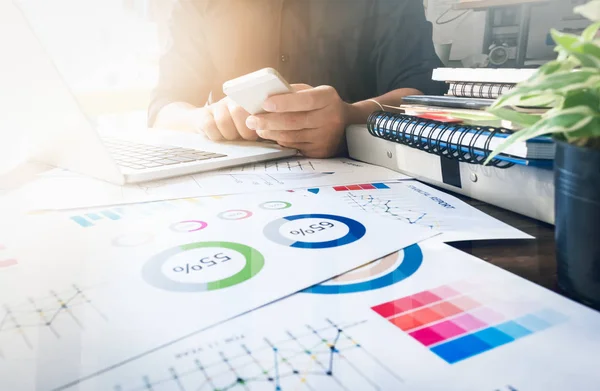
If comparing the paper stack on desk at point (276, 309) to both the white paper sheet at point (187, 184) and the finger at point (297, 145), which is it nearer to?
the white paper sheet at point (187, 184)

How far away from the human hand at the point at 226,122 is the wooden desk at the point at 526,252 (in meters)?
0.43

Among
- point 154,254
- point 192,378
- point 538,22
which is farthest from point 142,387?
point 538,22

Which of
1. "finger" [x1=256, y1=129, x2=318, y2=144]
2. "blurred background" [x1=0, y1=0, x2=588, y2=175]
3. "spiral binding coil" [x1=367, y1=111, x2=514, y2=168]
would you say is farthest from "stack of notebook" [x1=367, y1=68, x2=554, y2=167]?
"blurred background" [x1=0, y1=0, x2=588, y2=175]

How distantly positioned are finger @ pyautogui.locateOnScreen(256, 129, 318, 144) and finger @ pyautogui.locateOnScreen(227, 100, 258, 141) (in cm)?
5

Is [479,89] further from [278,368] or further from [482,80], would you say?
[278,368]

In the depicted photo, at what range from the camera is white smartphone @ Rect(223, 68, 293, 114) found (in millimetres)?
563

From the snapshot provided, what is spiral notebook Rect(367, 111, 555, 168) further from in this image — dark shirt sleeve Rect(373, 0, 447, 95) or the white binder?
dark shirt sleeve Rect(373, 0, 447, 95)

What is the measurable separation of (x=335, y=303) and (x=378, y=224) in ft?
0.47

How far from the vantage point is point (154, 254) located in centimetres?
34

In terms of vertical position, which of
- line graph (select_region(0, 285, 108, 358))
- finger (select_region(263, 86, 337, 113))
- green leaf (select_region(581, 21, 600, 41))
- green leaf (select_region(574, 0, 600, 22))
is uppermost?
green leaf (select_region(574, 0, 600, 22))

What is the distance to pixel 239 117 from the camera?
2.31ft

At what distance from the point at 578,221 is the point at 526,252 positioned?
9cm

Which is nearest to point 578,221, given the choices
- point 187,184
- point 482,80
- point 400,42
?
point 482,80

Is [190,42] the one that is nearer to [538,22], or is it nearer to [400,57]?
[400,57]
